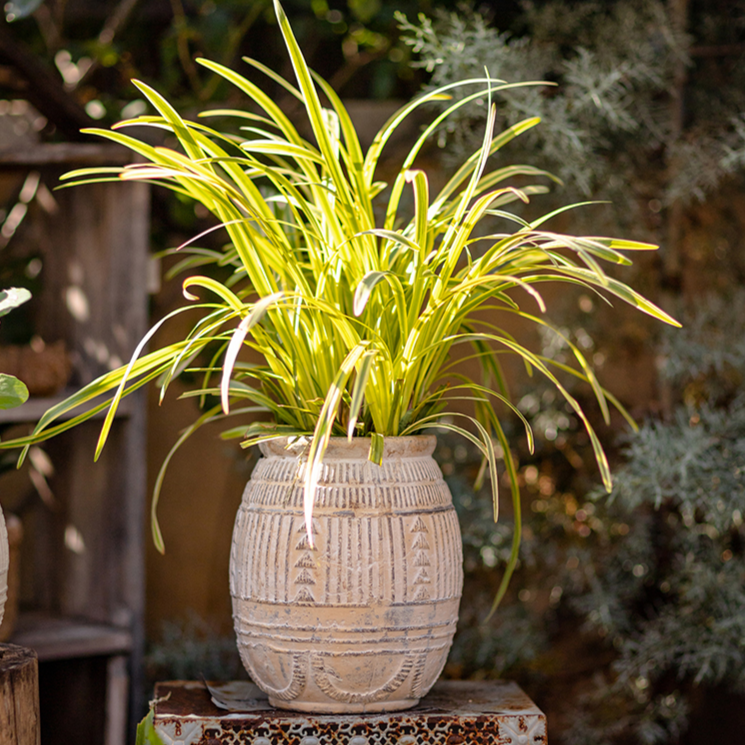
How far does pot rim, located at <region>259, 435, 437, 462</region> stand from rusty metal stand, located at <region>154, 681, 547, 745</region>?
0.98 ft

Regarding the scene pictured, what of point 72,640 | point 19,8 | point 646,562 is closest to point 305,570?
point 72,640

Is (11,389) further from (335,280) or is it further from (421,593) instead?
(421,593)

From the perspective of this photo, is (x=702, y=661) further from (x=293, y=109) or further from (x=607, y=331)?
(x=293, y=109)

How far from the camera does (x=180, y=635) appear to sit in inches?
59.8

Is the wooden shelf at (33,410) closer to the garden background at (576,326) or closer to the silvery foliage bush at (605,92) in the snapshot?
the garden background at (576,326)

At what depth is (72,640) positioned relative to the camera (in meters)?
1.26

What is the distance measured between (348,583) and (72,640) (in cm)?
64

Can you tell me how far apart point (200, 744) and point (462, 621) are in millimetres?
762

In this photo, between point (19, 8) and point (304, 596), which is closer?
point (304, 596)

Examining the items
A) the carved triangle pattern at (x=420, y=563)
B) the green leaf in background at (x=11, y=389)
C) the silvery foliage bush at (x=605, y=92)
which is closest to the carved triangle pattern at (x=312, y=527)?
the carved triangle pattern at (x=420, y=563)

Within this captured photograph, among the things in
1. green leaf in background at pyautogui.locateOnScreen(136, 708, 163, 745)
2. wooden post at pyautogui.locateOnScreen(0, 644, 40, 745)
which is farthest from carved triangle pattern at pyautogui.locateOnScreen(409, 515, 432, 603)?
wooden post at pyautogui.locateOnScreen(0, 644, 40, 745)

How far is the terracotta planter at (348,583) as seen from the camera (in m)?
0.87

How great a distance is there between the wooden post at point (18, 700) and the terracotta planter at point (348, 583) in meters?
0.25

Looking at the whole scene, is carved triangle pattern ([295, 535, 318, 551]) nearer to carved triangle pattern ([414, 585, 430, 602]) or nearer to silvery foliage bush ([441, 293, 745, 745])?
carved triangle pattern ([414, 585, 430, 602])
